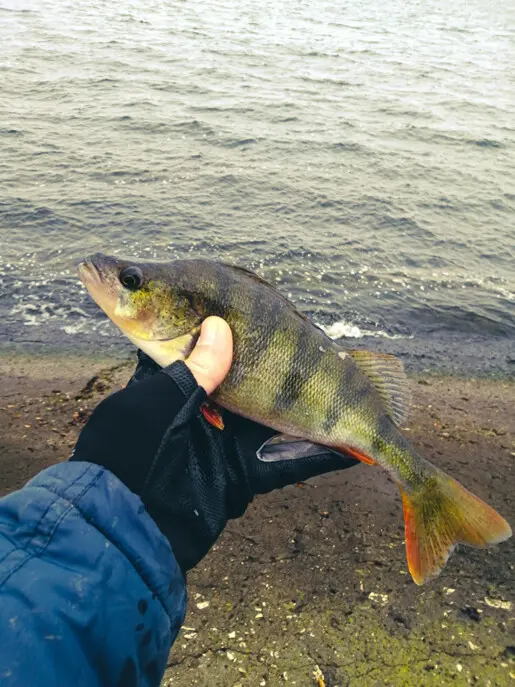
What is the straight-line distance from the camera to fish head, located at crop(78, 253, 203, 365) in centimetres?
341

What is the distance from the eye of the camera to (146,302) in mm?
3455

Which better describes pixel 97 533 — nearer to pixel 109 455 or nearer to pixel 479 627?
pixel 109 455

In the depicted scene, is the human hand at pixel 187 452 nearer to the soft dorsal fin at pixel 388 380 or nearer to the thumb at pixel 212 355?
the thumb at pixel 212 355

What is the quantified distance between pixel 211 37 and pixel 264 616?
105 ft

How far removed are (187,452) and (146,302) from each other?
40.4 inches

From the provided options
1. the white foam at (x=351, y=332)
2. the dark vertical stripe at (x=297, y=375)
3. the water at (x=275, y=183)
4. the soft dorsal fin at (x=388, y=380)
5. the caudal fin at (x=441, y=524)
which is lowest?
the white foam at (x=351, y=332)

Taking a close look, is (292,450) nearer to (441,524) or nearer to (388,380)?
(388,380)

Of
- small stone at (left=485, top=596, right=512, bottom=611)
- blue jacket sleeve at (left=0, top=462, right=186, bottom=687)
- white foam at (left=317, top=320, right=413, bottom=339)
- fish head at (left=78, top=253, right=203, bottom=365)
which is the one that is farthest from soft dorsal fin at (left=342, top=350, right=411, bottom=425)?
white foam at (left=317, top=320, right=413, bottom=339)

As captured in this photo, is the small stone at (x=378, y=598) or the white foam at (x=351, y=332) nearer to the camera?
the small stone at (x=378, y=598)

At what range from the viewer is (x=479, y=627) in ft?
11.4

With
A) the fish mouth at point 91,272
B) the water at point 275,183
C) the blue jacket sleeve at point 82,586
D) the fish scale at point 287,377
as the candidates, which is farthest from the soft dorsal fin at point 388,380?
the water at point 275,183

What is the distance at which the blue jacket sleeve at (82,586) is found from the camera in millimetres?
1618

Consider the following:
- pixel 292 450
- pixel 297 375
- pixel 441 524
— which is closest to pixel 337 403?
pixel 297 375

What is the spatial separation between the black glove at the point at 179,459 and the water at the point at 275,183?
4750 millimetres
